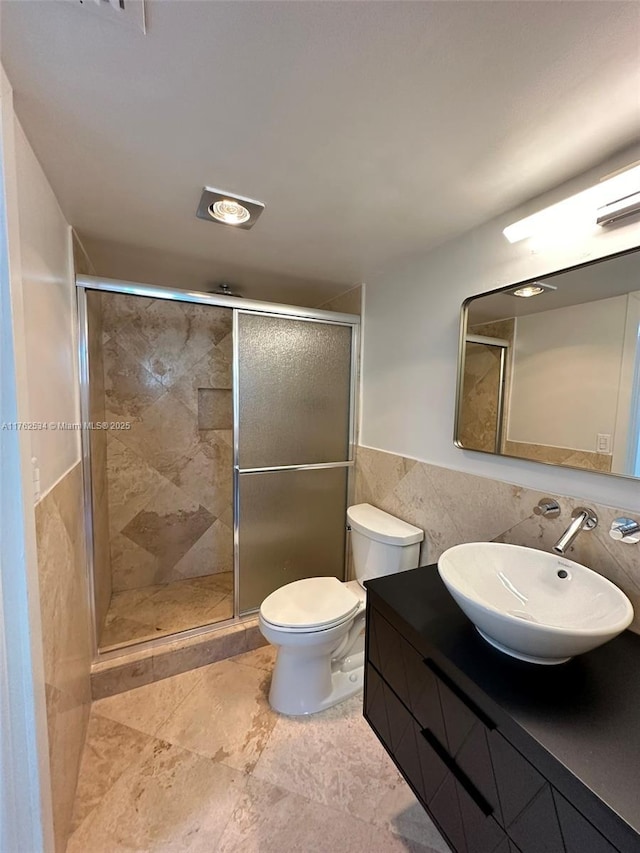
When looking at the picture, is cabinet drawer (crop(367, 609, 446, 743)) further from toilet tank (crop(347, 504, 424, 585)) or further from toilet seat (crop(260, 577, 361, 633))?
toilet tank (crop(347, 504, 424, 585))

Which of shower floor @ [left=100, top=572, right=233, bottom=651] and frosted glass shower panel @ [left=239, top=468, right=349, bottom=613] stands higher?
frosted glass shower panel @ [left=239, top=468, right=349, bottom=613]

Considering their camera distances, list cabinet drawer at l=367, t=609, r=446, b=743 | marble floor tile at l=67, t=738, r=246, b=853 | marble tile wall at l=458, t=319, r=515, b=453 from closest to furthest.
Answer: cabinet drawer at l=367, t=609, r=446, b=743 < marble floor tile at l=67, t=738, r=246, b=853 < marble tile wall at l=458, t=319, r=515, b=453

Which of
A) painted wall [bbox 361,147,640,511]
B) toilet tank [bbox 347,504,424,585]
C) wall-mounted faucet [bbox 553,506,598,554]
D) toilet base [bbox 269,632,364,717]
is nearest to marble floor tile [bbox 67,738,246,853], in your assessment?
toilet base [bbox 269,632,364,717]

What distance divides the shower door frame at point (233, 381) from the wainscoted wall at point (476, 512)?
385 millimetres

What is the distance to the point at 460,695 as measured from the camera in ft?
2.66

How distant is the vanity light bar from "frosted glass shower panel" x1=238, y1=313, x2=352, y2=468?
1352mm

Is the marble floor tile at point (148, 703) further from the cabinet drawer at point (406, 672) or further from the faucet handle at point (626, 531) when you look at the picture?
the faucet handle at point (626, 531)

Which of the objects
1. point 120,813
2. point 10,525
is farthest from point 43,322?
point 120,813

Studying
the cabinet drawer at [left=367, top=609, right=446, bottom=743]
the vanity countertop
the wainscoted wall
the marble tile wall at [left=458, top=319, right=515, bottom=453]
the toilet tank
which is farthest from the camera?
the toilet tank

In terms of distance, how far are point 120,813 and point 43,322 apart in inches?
66.6

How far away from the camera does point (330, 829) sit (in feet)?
3.79

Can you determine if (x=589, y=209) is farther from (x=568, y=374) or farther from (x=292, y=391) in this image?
(x=292, y=391)

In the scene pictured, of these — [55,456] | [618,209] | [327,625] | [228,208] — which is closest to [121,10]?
[228,208]

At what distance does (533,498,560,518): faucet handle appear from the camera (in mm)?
1130
